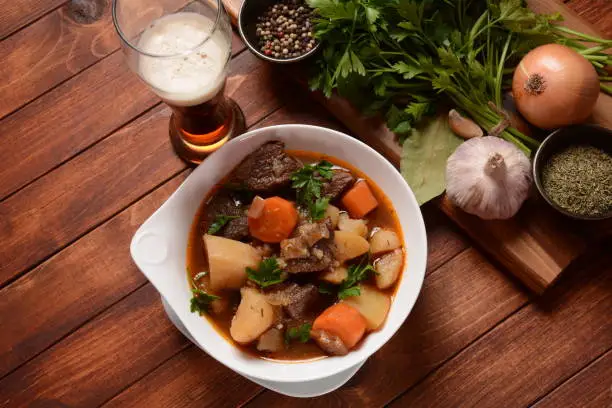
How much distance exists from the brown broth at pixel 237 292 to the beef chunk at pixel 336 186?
6cm

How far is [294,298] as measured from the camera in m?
2.17

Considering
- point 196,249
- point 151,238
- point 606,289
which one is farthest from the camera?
point 606,289

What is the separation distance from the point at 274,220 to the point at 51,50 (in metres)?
1.24

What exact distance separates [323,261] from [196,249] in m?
0.45

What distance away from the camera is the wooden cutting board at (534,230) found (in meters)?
2.37

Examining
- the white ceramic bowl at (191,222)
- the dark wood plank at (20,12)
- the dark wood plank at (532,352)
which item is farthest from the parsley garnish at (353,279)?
the dark wood plank at (20,12)

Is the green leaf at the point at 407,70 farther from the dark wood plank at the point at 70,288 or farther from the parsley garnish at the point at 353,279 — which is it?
the dark wood plank at the point at 70,288

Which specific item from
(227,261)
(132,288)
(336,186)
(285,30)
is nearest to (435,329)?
(336,186)

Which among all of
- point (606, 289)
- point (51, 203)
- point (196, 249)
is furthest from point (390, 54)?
point (51, 203)

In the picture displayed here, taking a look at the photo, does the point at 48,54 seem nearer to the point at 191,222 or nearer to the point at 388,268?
the point at 191,222

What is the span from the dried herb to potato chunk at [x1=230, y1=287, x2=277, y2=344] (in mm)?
1058

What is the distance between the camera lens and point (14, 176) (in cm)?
262

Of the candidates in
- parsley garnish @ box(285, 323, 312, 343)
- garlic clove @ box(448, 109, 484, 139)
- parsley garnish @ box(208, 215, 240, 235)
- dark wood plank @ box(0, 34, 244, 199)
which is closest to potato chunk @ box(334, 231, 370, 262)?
parsley garnish @ box(285, 323, 312, 343)

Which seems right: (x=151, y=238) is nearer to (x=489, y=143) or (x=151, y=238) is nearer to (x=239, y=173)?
(x=239, y=173)
